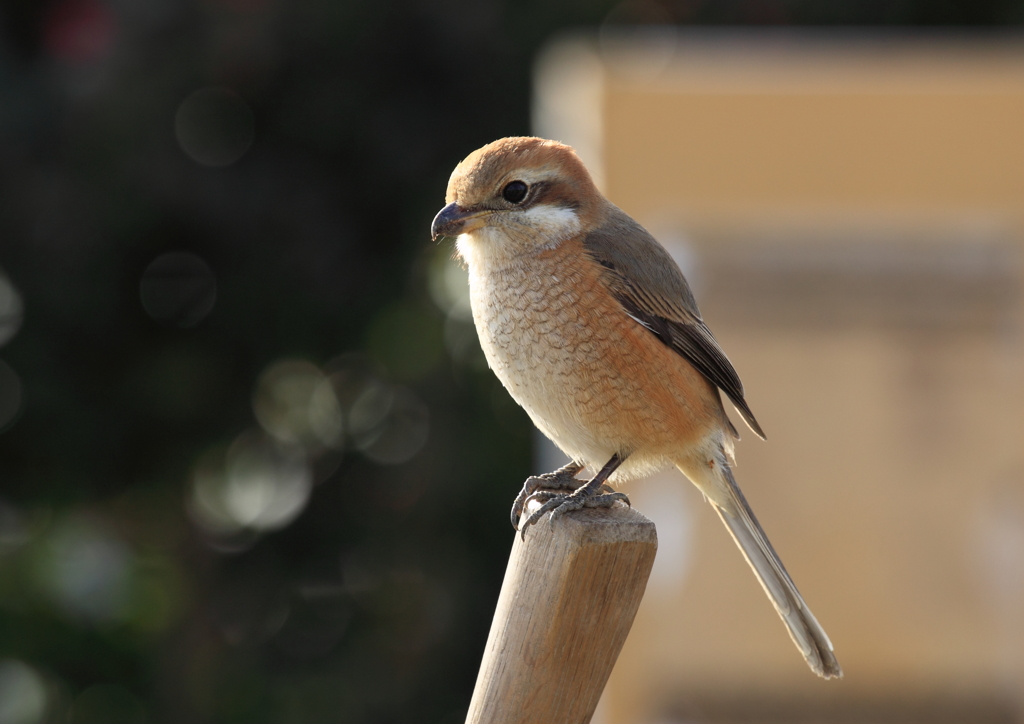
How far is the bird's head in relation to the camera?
95.8 inches

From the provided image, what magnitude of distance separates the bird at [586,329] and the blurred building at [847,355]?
2.45 meters

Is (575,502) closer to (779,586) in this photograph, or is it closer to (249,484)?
(779,586)

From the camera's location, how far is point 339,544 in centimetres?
607

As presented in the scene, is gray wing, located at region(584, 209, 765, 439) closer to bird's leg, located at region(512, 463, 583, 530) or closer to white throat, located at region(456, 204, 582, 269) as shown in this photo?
white throat, located at region(456, 204, 582, 269)

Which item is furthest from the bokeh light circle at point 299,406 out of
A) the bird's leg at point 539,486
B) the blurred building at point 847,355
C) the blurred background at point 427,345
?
the bird's leg at point 539,486

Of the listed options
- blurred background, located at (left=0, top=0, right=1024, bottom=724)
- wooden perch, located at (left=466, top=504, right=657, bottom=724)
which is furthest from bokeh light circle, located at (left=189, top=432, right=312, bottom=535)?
wooden perch, located at (left=466, top=504, right=657, bottom=724)

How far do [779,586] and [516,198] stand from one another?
1.04 m

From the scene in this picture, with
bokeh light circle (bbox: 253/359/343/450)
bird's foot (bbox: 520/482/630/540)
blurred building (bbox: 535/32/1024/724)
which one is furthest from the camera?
bokeh light circle (bbox: 253/359/343/450)

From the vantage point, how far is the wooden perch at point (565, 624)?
74.1 inches

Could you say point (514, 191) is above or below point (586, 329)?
above

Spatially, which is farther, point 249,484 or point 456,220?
point 249,484

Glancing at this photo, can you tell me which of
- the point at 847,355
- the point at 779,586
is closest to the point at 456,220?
the point at 779,586

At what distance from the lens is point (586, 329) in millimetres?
2471

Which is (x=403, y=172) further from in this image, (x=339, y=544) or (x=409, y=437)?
(x=339, y=544)
